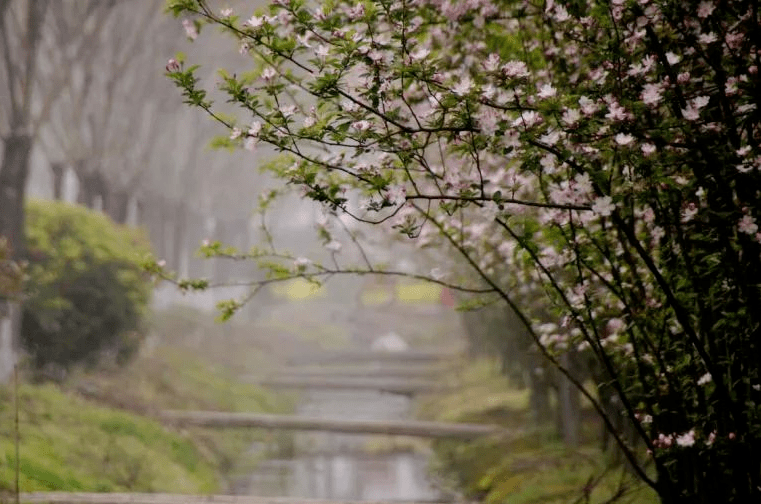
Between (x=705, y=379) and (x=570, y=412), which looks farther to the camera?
(x=570, y=412)

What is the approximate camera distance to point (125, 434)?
914cm

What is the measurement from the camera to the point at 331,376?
2025 centimetres

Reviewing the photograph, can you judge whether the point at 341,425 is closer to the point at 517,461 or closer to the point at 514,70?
the point at 517,461

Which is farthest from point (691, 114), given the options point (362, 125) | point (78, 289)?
point (78, 289)

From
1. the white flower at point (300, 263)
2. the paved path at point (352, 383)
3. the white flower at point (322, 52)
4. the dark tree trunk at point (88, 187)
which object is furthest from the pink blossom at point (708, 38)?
the paved path at point (352, 383)

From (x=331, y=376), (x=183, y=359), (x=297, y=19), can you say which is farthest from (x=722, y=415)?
(x=331, y=376)

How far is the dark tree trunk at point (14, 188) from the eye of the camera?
30.2 ft

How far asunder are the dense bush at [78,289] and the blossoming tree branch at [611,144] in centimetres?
691

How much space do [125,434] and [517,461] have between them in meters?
4.80

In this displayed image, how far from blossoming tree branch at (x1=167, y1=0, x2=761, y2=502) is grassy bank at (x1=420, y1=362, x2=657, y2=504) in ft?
5.65

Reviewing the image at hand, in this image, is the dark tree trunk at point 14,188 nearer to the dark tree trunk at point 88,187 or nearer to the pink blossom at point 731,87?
the dark tree trunk at point 88,187

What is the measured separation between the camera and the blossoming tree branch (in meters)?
3.04

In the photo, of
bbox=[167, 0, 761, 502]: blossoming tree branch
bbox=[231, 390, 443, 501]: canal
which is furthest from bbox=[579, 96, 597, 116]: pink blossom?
bbox=[231, 390, 443, 501]: canal

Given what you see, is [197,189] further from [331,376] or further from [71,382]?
[71,382]
